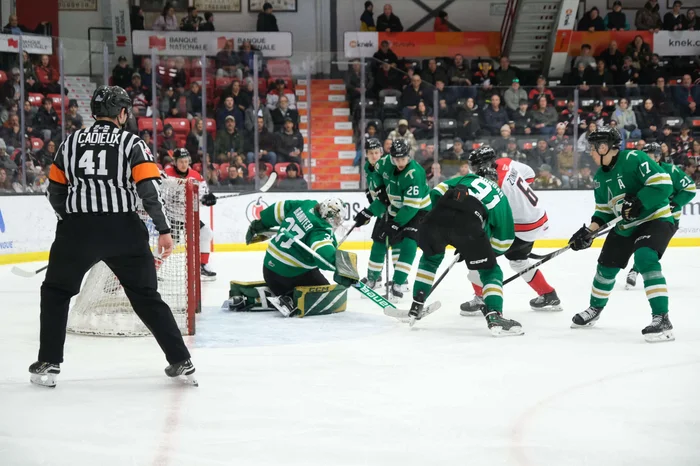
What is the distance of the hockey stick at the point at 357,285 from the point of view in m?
5.00

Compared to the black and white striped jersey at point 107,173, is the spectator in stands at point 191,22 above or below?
above

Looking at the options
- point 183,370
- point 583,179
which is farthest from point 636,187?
point 583,179

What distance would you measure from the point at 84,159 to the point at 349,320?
89.4 inches

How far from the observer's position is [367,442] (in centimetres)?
292

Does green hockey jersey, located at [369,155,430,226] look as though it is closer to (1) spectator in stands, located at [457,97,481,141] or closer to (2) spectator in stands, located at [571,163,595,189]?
(1) spectator in stands, located at [457,97,481,141]

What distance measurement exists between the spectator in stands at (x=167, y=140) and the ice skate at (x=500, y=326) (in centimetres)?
558

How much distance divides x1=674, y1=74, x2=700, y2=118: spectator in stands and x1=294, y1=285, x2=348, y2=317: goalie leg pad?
20.7 ft

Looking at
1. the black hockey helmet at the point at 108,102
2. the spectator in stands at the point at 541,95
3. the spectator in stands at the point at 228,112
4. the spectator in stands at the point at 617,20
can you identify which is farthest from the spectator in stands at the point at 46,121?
the spectator in stands at the point at 617,20

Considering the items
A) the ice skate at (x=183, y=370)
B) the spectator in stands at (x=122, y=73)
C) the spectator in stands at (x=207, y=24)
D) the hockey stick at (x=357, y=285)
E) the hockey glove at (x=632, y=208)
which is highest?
the spectator in stands at (x=207, y=24)

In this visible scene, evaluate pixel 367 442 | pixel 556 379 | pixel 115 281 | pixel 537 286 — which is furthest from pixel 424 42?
pixel 367 442

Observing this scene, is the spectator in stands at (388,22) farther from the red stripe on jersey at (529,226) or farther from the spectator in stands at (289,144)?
the red stripe on jersey at (529,226)

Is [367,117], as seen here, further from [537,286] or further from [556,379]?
[556,379]

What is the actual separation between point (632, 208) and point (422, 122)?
547 cm

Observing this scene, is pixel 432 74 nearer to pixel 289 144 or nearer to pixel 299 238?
pixel 289 144
